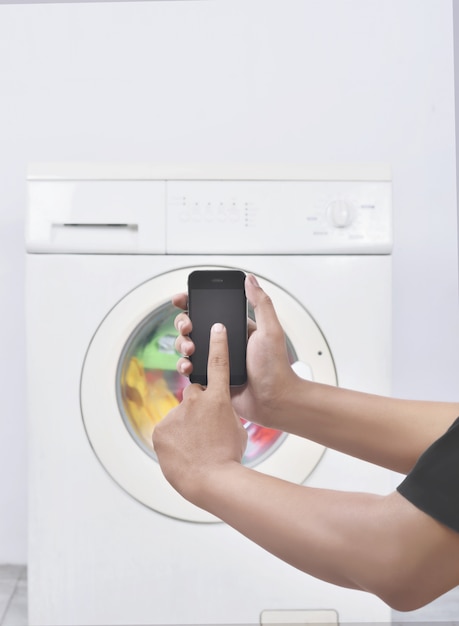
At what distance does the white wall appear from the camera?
1687 mm

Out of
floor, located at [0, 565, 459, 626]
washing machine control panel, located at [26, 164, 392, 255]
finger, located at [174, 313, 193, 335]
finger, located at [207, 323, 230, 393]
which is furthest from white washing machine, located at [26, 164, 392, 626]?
finger, located at [207, 323, 230, 393]

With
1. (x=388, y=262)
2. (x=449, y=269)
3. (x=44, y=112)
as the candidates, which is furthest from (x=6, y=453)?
(x=449, y=269)

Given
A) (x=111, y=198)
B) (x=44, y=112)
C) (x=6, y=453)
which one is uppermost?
Answer: (x=44, y=112)

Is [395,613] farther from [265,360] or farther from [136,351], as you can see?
[265,360]

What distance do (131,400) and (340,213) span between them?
458 millimetres

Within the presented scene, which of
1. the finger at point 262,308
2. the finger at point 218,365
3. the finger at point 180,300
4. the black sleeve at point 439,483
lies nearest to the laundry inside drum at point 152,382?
the finger at point 180,300

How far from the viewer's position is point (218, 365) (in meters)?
0.57

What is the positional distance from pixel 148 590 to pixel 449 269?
40.8 inches

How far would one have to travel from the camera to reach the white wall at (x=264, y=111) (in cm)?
169

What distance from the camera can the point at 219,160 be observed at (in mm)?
1683

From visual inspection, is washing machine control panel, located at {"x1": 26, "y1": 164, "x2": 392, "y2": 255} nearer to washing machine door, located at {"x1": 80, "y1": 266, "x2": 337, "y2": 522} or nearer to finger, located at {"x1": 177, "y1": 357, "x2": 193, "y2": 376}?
washing machine door, located at {"x1": 80, "y1": 266, "x2": 337, "y2": 522}

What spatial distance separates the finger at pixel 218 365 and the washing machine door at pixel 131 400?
530 mm

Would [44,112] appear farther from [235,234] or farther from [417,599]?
[417,599]

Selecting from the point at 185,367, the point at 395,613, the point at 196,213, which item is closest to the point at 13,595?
the point at 395,613
